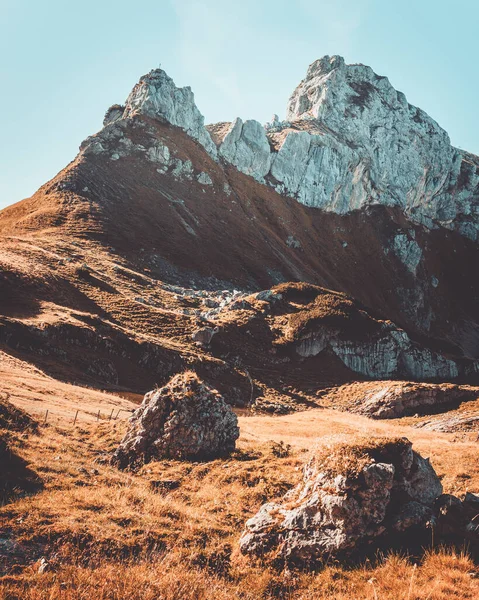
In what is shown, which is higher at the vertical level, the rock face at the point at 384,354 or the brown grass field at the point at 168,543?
the rock face at the point at 384,354

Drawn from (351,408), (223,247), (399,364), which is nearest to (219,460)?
(351,408)

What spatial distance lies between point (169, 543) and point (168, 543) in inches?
0.9

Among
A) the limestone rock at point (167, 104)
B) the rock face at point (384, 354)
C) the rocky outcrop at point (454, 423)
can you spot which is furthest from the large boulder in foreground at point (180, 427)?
the limestone rock at point (167, 104)

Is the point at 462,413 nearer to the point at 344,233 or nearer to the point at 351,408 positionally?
the point at 351,408

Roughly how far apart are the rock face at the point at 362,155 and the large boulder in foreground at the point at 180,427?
13389cm

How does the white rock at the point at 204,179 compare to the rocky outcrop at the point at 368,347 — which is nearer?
the rocky outcrop at the point at 368,347

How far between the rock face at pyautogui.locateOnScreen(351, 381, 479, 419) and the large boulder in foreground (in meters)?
28.6

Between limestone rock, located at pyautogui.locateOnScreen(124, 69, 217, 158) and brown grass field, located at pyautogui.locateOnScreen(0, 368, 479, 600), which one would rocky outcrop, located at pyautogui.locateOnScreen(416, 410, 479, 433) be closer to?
brown grass field, located at pyautogui.locateOnScreen(0, 368, 479, 600)

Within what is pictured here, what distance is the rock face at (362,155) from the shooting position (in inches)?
5974

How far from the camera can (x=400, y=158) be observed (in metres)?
180

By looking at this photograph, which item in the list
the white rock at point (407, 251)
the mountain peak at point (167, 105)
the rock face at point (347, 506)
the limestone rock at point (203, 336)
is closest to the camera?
the rock face at point (347, 506)

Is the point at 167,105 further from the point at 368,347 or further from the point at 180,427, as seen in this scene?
the point at 180,427

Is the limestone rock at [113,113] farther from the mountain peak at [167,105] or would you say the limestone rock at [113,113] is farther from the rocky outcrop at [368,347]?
the rocky outcrop at [368,347]

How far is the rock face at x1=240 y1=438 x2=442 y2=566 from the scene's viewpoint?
8.58 m
